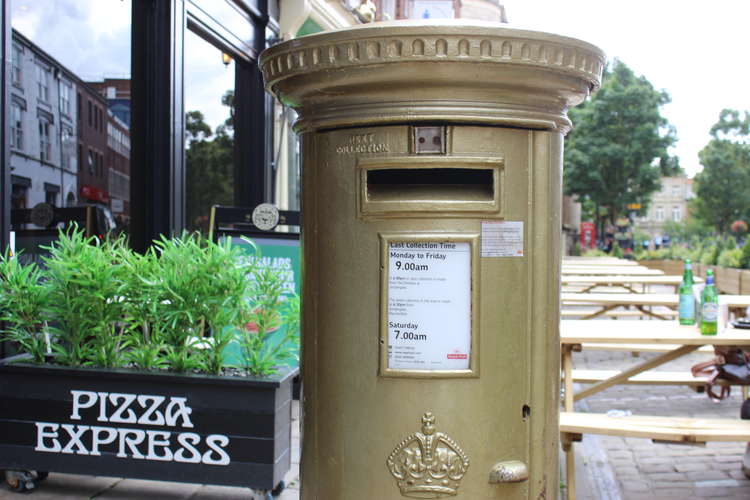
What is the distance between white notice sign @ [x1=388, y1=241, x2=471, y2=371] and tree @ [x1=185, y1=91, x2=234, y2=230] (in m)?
4.92

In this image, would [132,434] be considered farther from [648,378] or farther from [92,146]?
[648,378]

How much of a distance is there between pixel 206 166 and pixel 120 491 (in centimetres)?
385

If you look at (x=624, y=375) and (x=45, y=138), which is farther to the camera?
(x=624, y=375)

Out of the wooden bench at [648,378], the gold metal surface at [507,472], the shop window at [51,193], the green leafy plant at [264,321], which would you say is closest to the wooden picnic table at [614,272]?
the wooden bench at [648,378]

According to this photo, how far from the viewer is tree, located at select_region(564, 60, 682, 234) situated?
36.2m

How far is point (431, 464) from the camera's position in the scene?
70.2 inches

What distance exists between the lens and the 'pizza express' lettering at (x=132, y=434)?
3.35 meters

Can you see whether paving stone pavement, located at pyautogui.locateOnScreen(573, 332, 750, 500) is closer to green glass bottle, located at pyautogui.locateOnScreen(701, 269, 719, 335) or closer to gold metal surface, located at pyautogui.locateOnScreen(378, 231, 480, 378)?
green glass bottle, located at pyautogui.locateOnScreen(701, 269, 719, 335)

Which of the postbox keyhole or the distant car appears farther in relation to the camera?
the distant car

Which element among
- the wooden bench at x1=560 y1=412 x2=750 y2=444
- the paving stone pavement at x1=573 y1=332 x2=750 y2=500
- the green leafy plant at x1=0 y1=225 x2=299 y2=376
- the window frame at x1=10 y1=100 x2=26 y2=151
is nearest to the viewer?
the green leafy plant at x1=0 y1=225 x2=299 y2=376

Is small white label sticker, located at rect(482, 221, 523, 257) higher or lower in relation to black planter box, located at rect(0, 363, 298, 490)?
higher

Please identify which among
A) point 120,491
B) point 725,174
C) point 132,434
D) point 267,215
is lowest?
point 120,491

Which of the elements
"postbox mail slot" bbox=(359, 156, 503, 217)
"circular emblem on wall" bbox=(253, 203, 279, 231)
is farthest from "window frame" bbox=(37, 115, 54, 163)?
"postbox mail slot" bbox=(359, 156, 503, 217)

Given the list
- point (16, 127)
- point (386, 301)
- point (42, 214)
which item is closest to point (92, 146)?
point (42, 214)
